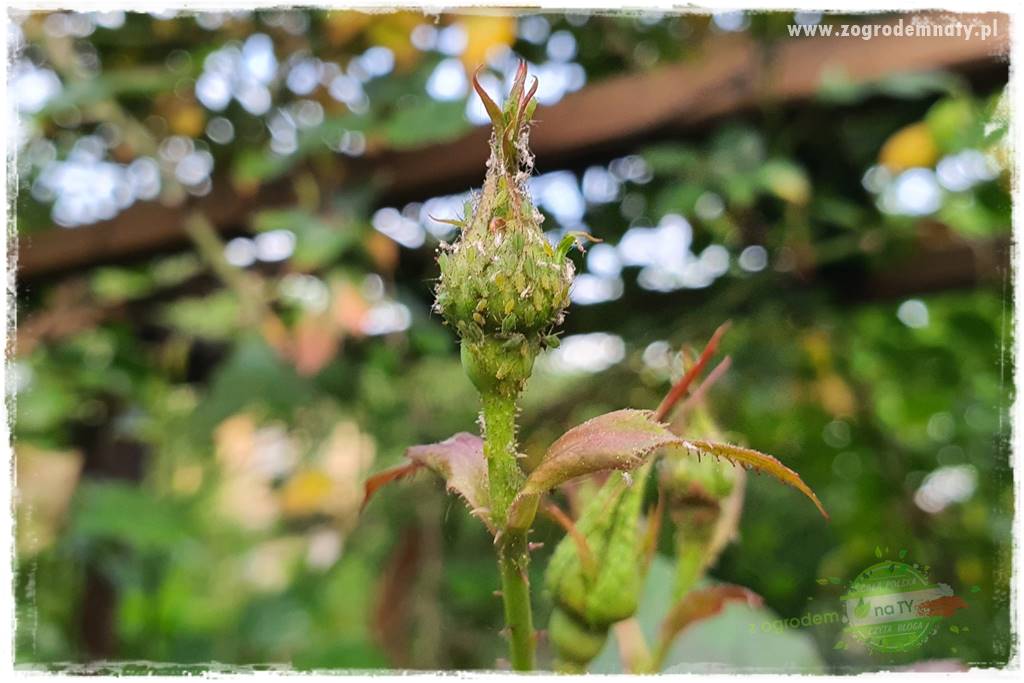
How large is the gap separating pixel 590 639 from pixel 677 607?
0.08 metres

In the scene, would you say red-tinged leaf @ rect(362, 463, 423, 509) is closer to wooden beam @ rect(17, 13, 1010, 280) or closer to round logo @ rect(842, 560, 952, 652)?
round logo @ rect(842, 560, 952, 652)

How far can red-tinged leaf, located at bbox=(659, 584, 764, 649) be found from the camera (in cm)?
34

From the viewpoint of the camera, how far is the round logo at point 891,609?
1.34 ft

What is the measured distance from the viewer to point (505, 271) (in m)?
0.20

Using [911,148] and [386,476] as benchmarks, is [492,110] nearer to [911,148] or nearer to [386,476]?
[386,476]

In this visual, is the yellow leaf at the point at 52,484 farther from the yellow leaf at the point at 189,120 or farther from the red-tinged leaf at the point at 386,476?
the red-tinged leaf at the point at 386,476

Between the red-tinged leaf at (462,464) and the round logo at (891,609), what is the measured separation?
0.27 metres

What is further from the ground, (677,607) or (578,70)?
(578,70)

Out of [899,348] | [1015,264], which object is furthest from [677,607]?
[899,348]

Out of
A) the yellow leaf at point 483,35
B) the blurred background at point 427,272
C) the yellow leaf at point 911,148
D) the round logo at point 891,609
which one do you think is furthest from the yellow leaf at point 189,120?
the round logo at point 891,609

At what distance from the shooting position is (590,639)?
29 cm

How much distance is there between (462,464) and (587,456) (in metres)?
0.04

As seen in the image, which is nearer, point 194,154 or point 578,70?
point 578,70

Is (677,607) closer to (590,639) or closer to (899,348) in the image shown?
(590,639)
